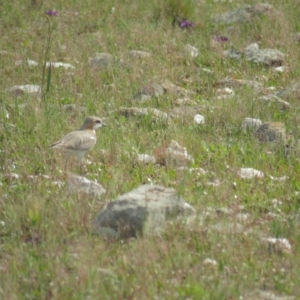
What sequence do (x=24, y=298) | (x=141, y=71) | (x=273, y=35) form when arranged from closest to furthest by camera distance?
1. (x=24, y=298)
2. (x=141, y=71)
3. (x=273, y=35)

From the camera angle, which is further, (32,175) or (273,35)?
(273,35)

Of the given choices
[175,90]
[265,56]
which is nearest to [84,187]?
[175,90]

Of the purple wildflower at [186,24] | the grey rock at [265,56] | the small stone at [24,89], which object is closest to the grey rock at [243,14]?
the purple wildflower at [186,24]

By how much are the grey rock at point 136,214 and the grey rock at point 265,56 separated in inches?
220

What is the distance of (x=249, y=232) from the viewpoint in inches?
248

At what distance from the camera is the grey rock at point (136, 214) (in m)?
6.25

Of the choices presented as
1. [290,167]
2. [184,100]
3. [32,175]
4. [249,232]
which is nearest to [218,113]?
[184,100]

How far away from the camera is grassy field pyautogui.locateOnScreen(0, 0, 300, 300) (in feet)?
18.9

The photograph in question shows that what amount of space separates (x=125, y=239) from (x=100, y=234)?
184mm

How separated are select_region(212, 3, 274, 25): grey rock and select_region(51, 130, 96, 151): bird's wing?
5.76 m

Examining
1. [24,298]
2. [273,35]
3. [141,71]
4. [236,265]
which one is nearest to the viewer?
[24,298]

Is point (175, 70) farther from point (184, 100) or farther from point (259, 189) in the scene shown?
point (259, 189)

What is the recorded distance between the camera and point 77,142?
789cm

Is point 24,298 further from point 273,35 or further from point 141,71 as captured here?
point 273,35
